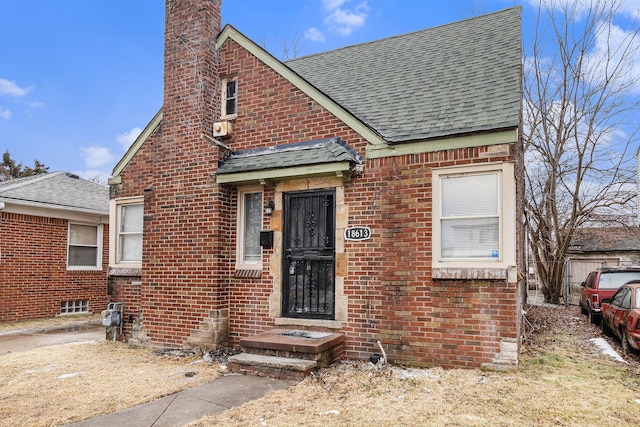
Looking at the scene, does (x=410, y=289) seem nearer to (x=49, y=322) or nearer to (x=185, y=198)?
(x=185, y=198)

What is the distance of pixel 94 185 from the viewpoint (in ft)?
60.3

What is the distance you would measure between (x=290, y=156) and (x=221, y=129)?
169cm

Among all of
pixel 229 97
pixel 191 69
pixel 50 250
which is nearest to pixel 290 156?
pixel 229 97

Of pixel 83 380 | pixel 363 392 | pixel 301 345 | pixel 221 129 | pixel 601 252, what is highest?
pixel 221 129

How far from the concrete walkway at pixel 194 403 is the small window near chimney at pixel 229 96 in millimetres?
4960

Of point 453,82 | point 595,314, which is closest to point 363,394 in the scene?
point 453,82

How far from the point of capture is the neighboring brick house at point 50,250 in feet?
42.4

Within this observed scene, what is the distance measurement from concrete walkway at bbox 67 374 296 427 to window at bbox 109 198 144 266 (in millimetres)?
4574

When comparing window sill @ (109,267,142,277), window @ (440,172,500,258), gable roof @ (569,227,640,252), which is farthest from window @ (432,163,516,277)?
gable roof @ (569,227,640,252)

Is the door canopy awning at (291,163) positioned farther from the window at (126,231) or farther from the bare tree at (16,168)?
the bare tree at (16,168)

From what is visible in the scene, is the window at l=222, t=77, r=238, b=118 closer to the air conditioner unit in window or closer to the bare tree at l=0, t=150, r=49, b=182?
the air conditioner unit in window

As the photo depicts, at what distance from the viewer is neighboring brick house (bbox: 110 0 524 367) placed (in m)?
6.63

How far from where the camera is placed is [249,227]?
852cm

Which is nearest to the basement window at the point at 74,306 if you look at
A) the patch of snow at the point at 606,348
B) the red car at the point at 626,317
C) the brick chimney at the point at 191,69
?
the brick chimney at the point at 191,69
